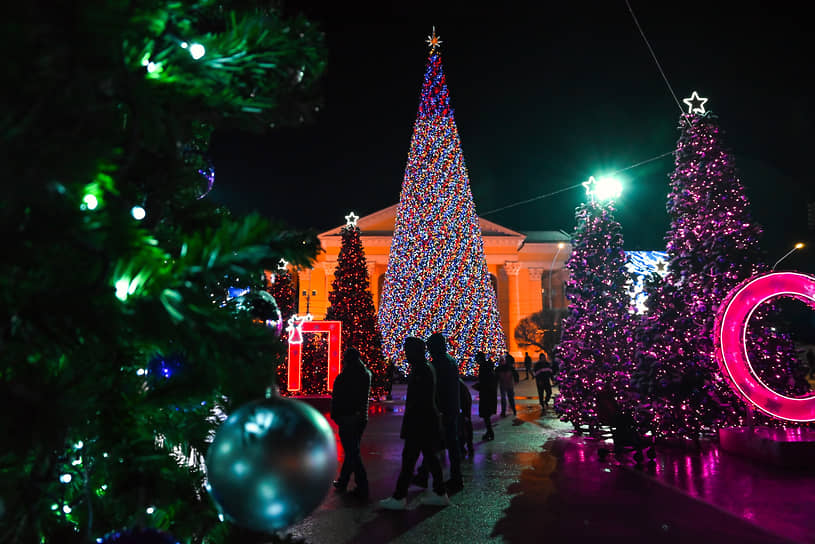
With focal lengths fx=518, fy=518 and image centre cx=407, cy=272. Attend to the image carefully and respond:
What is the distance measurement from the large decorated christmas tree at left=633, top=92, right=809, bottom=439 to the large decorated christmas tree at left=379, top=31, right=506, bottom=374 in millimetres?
15556

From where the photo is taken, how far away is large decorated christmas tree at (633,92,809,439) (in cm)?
938

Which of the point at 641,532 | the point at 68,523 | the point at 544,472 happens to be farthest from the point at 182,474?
the point at 544,472

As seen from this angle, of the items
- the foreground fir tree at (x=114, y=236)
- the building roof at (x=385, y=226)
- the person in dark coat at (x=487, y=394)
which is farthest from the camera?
the building roof at (x=385, y=226)

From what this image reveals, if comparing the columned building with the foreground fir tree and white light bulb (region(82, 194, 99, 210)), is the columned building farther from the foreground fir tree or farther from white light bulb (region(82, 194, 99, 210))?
the foreground fir tree

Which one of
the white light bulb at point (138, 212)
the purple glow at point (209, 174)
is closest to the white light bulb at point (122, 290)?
the white light bulb at point (138, 212)

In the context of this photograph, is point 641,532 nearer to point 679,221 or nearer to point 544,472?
point 544,472

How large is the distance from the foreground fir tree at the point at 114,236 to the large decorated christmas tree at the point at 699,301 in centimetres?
988

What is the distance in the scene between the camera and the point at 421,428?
581 cm

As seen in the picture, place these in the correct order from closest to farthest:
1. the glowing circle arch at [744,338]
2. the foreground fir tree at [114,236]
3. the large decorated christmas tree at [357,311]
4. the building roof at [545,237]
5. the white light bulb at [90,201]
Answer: the foreground fir tree at [114,236]
the white light bulb at [90,201]
the glowing circle arch at [744,338]
the large decorated christmas tree at [357,311]
the building roof at [545,237]

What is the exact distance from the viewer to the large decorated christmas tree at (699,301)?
9.38 meters

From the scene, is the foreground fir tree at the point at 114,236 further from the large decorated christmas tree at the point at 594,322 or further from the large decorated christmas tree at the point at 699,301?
the large decorated christmas tree at the point at 594,322

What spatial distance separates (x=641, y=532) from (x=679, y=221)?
23.4 feet

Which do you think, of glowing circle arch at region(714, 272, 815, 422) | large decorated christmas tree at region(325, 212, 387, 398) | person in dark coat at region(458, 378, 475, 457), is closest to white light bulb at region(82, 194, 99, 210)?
person in dark coat at region(458, 378, 475, 457)

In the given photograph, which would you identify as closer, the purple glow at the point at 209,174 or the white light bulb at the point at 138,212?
the white light bulb at the point at 138,212
